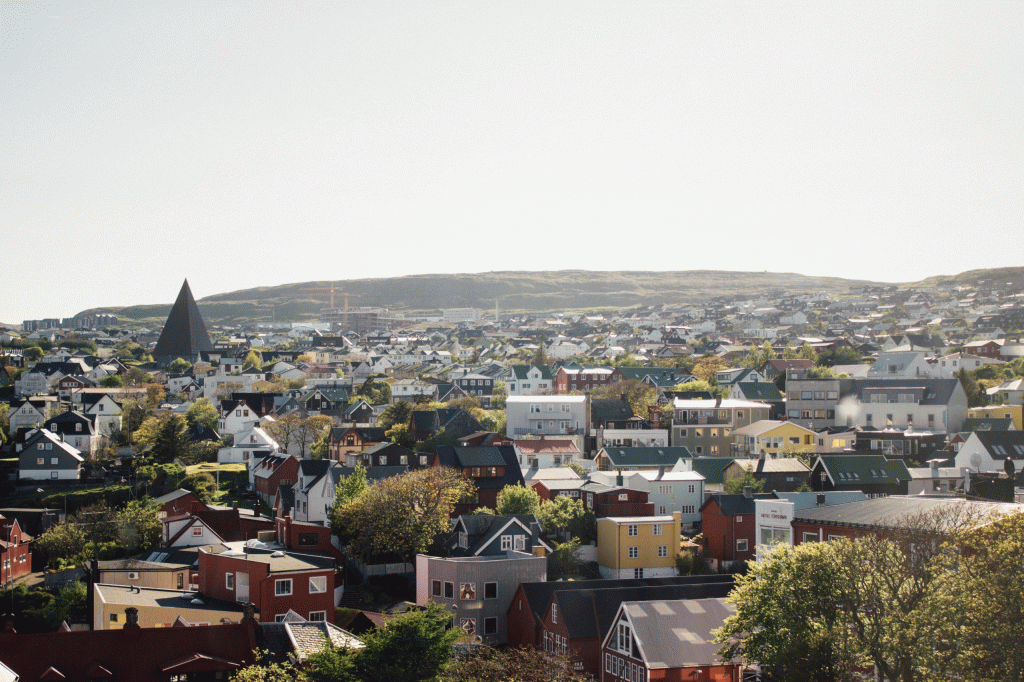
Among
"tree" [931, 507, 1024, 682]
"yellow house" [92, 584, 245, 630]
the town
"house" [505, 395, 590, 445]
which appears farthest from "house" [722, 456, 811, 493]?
"tree" [931, 507, 1024, 682]

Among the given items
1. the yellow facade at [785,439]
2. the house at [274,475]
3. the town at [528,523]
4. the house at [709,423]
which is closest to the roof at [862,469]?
the town at [528,523]

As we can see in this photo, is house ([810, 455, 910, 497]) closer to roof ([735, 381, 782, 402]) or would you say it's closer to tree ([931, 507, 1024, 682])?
roof ([735, 381, 782, 402])

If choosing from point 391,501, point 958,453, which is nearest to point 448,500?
point 391,501

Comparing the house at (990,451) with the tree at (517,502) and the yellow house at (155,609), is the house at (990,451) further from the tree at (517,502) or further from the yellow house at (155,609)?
the yellow house at (155,609)

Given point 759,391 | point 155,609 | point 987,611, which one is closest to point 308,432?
point 759,391

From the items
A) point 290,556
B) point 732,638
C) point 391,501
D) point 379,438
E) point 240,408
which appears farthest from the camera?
point 240,408

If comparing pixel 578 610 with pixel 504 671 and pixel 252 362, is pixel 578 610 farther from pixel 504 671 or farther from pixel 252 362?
pixel 252 362

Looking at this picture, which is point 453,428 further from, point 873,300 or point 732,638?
point 873,300
